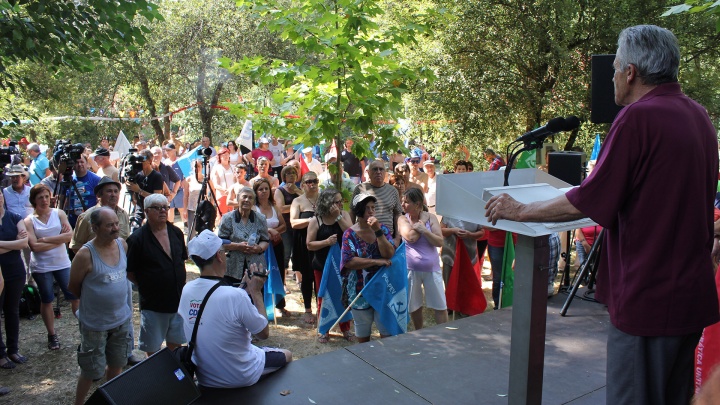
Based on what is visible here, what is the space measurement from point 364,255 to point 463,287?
1521mm

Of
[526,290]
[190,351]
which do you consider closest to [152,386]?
[190,351]

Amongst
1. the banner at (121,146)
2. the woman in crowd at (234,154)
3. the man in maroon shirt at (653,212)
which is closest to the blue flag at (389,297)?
the man in maroon shirt at (653,212)

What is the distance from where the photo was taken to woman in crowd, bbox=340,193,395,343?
549 cm

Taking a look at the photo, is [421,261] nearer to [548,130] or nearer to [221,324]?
[221,324]

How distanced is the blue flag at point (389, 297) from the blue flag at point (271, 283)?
1701mm

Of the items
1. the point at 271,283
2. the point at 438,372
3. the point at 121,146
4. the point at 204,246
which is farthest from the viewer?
the point at 121,146

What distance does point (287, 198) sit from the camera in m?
7.86

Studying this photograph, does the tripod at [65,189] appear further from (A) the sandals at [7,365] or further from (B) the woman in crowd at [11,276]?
(A) the sandals at [7,365]

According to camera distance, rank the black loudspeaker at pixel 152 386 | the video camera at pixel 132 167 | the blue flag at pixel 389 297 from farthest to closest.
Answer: the video camera at pixel 132 167 → the blue flag at pixel 389 297 → the black loudspeaker at pixel 152 386

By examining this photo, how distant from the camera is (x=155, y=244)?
502 centimetres

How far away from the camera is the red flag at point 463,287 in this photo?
647 cm

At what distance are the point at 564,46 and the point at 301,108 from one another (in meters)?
5.64

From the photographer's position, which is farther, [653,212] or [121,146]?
[121,146]

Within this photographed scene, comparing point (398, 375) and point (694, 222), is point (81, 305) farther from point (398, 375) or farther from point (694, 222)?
point (694, 222)
